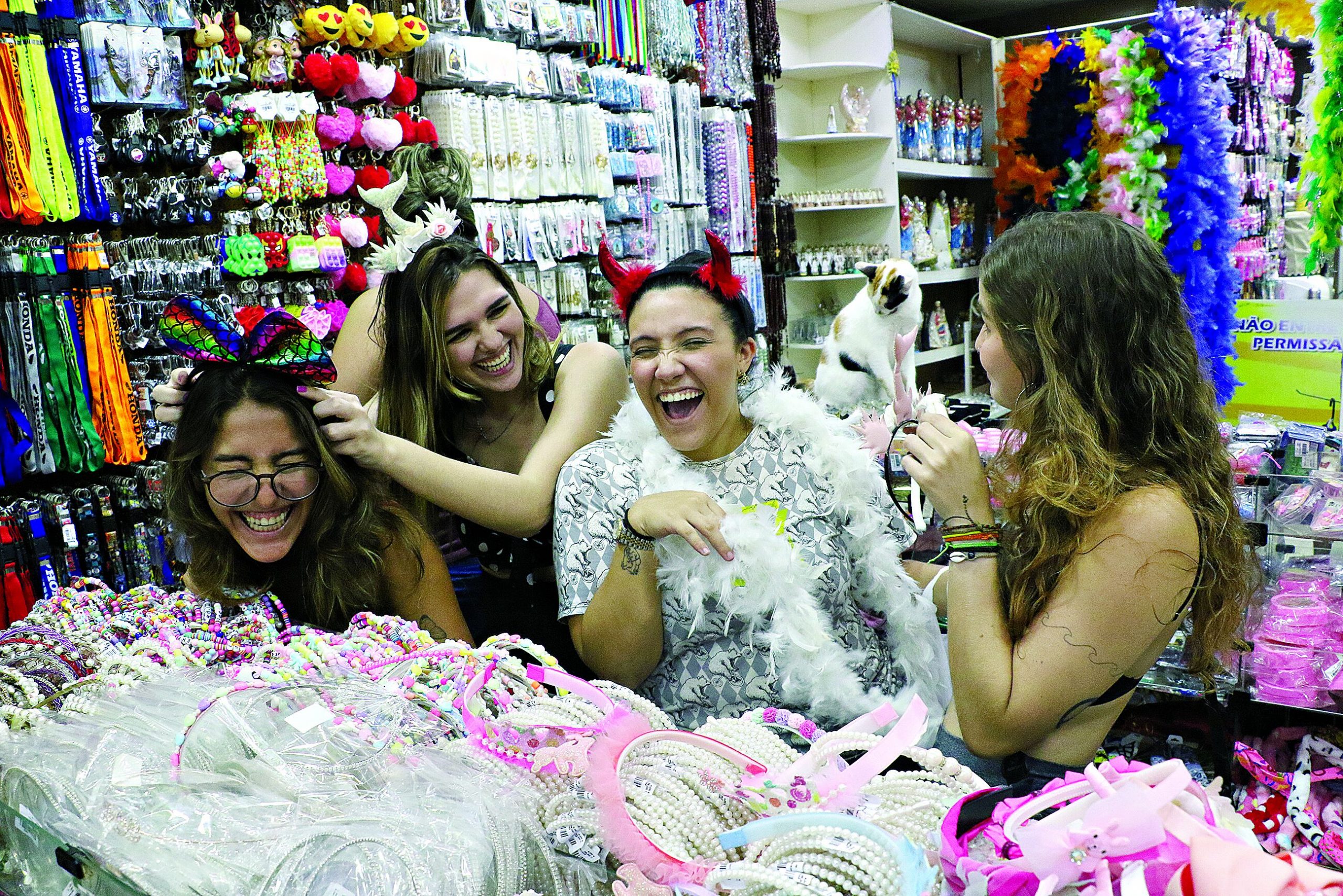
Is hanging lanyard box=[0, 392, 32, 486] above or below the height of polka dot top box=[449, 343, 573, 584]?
above

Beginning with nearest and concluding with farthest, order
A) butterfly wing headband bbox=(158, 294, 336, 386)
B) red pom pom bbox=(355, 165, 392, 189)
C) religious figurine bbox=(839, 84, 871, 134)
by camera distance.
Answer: butterfly wing headband bbox=(158, 294, 336, 386)
red pom pom bbox=(355, 165, 392, 189)
religious figurine bbox=(839, 84, 871, 134)

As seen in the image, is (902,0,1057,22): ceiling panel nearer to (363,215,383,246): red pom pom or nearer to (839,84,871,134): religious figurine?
(839,84,871,134): religious figurine

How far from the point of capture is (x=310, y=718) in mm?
941

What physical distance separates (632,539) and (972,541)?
54 cm

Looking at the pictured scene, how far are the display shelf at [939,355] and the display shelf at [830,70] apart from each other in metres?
1.71

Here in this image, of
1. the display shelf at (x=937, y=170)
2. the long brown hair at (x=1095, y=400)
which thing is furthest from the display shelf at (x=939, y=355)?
the long brown hair at (x=1095, y=400)

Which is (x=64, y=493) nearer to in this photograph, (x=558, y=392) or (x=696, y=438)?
(x=558, y=392)

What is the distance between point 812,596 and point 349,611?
2.58ft

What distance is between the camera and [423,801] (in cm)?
87

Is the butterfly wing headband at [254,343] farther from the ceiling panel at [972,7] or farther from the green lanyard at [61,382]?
the ceiling panel at [972,7]

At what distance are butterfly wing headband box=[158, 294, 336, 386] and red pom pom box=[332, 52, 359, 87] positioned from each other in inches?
75.9

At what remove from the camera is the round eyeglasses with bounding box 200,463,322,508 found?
5.20ft

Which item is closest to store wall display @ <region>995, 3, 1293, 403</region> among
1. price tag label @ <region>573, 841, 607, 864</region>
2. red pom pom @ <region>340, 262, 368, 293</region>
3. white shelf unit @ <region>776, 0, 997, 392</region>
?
white shelf unit @ <region>776, 0, 997, 392</region>

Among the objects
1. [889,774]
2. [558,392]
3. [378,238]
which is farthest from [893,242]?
[889,774]
